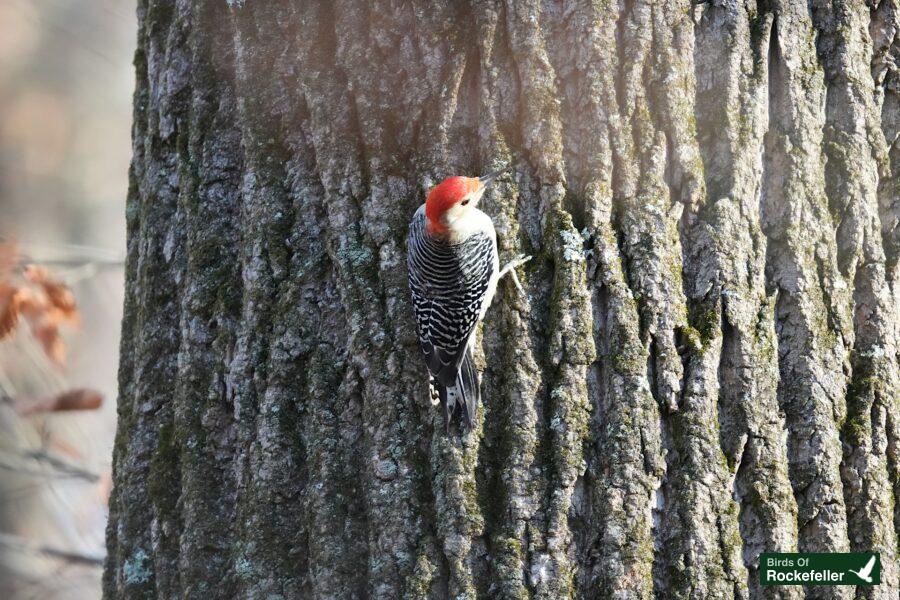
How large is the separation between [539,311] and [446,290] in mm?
804

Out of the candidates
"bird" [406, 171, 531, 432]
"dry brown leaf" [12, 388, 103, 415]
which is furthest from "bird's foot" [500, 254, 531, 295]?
"dry brown leaf" [12, 388, 103, 415]

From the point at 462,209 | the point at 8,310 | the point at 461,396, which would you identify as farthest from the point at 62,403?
the point at 461,396

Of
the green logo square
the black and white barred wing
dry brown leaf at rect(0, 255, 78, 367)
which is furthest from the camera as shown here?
dry brown leaf at rect(0, 255, 78, 367)

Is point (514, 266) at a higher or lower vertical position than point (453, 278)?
lower

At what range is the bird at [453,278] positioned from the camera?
120 inches

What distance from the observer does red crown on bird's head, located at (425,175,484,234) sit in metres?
3.27

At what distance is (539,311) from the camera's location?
122 inches

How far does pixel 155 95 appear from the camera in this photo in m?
3.72

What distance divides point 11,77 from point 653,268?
9844mm

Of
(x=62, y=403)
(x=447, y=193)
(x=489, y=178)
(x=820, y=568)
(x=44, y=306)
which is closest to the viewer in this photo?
(x=820, y=568)

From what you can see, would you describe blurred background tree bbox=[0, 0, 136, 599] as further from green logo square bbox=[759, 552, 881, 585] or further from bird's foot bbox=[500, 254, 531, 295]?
green logo square bbox=[759, 552, 881, 585]

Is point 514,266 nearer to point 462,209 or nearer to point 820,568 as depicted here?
point 462,209

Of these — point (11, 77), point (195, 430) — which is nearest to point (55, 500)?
point (195, 430)

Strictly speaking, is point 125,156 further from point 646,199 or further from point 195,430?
point 646,199
